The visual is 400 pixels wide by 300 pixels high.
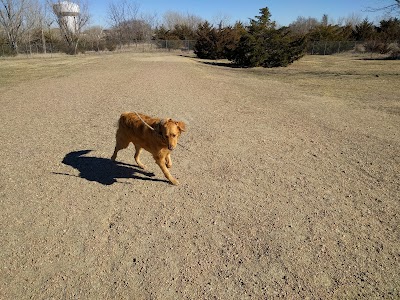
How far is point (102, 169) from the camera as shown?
214 inches

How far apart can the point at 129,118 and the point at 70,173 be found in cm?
157

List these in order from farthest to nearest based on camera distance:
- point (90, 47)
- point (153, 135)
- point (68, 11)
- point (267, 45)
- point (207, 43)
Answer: point (68, 11) < point (90, 47) < point (207, 43) < point (267, 45) < point (153, 135)

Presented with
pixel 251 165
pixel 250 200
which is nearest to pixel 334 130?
pixel 251 165

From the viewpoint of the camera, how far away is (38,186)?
489 centimetres

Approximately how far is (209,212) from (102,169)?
2.37 metres

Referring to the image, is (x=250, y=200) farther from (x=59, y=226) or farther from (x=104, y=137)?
(x=104, y=137)

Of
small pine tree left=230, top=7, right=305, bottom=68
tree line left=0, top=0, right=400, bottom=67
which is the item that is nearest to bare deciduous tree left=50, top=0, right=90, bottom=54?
tree line left=0, top=0, right=400, bottom=67

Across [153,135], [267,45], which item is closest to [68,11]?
[267,45]

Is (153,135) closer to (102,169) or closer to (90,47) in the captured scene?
(102,169)

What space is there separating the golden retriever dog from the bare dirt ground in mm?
511

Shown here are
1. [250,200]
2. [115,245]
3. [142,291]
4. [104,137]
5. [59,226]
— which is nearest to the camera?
[142,291]

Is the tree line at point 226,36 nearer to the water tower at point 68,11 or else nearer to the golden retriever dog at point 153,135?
the water tower at point 68,11

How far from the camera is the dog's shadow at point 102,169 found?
202 inches

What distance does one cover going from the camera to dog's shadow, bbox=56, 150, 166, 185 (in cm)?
514
